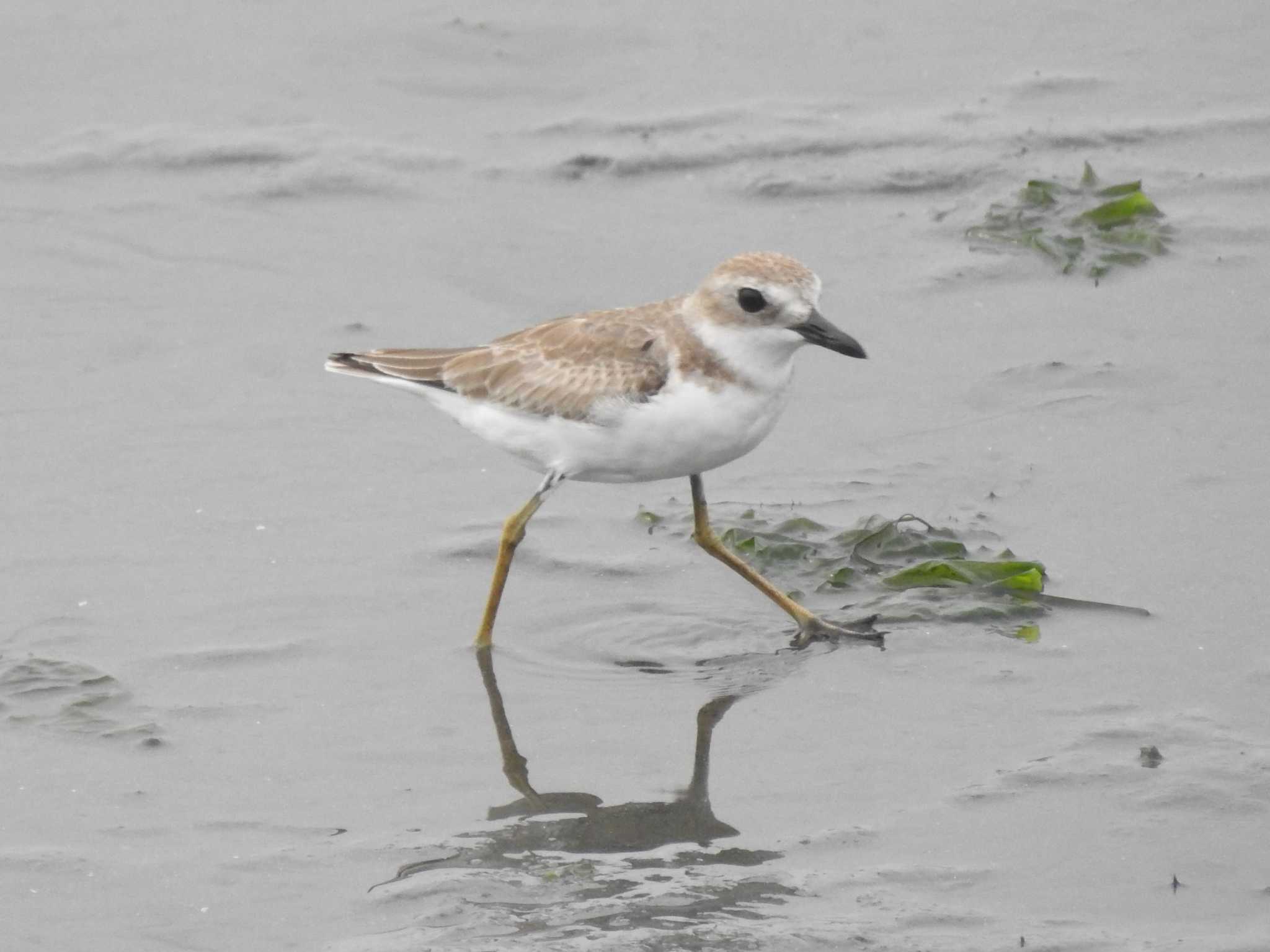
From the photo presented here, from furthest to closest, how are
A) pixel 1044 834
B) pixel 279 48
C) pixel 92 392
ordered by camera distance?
pixel 279 48, pixel 92 392, pixel 1044 834

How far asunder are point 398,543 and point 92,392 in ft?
7.34

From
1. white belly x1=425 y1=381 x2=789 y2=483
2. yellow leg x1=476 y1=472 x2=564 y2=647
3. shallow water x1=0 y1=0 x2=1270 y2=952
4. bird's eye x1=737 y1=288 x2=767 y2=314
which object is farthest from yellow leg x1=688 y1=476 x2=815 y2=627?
bird's eye x1=737 y1=288 x2=767 y2=314

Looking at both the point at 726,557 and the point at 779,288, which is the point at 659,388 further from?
the point at 726,557

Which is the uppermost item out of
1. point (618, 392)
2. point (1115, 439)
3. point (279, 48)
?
point (279, 48)

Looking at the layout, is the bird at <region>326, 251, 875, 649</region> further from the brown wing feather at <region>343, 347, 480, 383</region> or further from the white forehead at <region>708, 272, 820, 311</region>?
Answer: the brown wing feather at <region>343, 347, 480, 383</region>

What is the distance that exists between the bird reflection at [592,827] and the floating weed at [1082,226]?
512 centimetres

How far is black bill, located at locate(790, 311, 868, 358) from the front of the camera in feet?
23.5

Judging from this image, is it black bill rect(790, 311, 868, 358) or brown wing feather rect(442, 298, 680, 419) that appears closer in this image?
black bill rect(790, 311, 868, 358)

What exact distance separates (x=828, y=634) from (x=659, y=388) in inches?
48.1

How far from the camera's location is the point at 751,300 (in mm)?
7238

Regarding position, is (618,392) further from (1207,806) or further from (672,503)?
(1207,806)

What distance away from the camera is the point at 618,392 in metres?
7.31

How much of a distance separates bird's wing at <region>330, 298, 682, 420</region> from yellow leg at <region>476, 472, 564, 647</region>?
33 centimetres

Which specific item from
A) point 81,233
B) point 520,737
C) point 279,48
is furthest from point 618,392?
point 279,48
